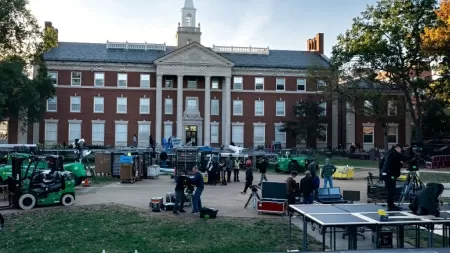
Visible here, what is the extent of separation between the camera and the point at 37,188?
722 inches

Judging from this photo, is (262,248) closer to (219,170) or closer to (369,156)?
(219,170)

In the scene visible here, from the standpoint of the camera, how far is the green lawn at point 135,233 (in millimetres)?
11992

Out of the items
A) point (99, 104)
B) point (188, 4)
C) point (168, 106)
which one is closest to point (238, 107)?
point (168, 106)

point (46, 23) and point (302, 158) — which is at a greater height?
point (46, 23)

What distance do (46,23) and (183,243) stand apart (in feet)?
186

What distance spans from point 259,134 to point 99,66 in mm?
22567

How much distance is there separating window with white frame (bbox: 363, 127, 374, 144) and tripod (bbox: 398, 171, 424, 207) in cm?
4421

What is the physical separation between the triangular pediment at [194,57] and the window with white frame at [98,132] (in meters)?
10.7

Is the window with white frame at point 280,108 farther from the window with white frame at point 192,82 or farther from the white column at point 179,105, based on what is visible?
A: the white column at point 179,105

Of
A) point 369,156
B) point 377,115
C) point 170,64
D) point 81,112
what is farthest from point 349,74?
point 81,112

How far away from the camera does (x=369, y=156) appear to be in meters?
51.8

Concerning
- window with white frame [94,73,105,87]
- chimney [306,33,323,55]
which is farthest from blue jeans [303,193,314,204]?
chimney [306,33,323,55]

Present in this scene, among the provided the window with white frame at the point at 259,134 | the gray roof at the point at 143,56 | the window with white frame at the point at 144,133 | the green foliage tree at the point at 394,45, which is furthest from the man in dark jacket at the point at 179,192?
the window with white frame at the point at 259,134

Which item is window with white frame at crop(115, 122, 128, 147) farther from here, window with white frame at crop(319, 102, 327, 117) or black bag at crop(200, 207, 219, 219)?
black bag at crop(200, 207, 219, 219)
